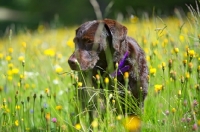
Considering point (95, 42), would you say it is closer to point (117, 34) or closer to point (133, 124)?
point (117, 34)

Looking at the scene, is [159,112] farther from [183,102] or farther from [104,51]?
[104,51]

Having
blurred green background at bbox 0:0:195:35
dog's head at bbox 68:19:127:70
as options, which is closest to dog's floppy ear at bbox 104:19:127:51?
dog's head at bbox 68:19:127:70

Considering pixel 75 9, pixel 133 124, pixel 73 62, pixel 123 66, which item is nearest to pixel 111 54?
pixel 123 66

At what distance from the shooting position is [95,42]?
10.8 feet

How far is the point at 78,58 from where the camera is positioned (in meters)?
3.18

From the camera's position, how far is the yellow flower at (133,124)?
298cm

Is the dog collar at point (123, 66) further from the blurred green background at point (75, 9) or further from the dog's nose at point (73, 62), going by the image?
the blurred green background at point (75, 9)

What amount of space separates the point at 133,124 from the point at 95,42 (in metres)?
0.73

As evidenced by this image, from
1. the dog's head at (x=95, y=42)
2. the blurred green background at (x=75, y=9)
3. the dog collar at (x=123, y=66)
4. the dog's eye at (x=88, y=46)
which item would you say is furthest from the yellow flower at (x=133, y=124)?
the blurred green background at (x=75, y=9)

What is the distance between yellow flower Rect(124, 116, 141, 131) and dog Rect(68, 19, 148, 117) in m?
0.13

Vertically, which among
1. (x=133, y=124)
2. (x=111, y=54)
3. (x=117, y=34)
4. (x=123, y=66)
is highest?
(x=117, y=34)

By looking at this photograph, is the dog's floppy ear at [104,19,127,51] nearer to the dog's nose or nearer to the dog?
the dog

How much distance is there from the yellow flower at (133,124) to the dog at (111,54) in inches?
5.2

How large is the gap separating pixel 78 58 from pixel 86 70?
0.41 feet
